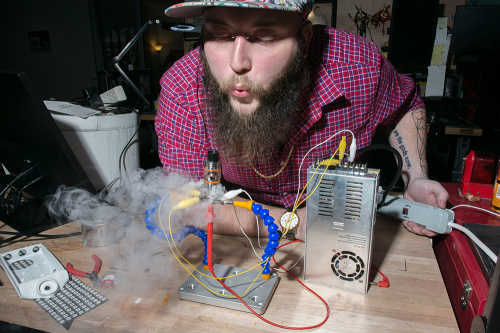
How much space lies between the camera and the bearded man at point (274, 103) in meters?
0.87

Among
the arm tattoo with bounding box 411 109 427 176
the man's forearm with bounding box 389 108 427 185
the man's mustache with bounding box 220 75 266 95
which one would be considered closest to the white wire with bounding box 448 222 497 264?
the man's forearm with bounding box 389 108 427 185

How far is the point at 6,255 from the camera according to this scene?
79 centimetres

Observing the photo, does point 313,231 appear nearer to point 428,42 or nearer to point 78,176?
point 78,176

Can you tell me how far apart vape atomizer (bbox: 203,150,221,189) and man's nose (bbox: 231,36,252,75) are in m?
0.30

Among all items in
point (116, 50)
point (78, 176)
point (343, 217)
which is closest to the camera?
point (343, 217)

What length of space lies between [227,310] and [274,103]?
0.61m

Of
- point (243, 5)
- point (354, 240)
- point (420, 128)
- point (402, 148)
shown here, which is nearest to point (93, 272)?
point (354, 240)

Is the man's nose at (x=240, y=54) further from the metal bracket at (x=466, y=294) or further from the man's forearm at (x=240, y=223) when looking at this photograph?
the metal bracket at (x=466, y=294)

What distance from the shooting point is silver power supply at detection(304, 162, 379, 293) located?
667mm

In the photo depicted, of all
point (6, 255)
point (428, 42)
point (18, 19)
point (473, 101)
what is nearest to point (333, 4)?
point (428, 42)

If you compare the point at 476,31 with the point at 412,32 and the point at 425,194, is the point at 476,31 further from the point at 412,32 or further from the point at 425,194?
the point at 425,194

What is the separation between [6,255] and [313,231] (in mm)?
744

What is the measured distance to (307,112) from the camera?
115 cm

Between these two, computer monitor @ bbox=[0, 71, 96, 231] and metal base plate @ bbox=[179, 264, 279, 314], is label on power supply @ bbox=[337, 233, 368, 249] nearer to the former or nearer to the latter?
metal base plate @ bbox=[179, 264, 279, 314]
